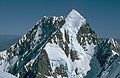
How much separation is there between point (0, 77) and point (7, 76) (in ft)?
3.60

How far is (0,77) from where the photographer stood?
3322 centimetres

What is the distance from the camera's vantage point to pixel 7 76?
3419 centimetres
